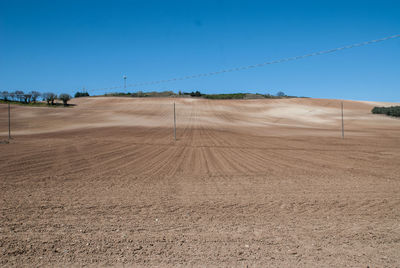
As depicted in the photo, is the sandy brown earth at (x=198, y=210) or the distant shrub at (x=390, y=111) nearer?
the sandy brown earth at (x=198, y=210)

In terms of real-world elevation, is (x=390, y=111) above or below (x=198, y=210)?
above

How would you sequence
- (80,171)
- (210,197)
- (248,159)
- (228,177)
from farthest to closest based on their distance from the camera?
(248,159) < (80,171) < (228,177) < (210,197)

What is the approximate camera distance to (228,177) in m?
11.1

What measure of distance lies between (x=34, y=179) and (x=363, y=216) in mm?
9770

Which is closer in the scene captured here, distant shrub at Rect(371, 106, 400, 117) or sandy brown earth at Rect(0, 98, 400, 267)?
sandy brown earth at Rect(0, 98, 400, 267)

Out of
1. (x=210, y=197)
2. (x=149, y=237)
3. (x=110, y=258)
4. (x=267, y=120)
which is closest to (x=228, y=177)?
(x=210, y=197)

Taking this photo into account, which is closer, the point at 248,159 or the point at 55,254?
the point at 55,254

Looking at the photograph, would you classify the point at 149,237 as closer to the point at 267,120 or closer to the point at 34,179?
the point at 34,179

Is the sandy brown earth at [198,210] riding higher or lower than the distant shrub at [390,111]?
lower

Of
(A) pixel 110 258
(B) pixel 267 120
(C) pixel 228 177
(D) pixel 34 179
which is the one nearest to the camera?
(A) pixel 110 258

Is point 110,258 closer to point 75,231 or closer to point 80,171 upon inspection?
point 75,231

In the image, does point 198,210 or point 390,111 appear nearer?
point 198,210

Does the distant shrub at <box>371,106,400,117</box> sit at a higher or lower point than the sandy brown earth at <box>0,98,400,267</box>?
higher

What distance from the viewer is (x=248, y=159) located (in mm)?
15094
